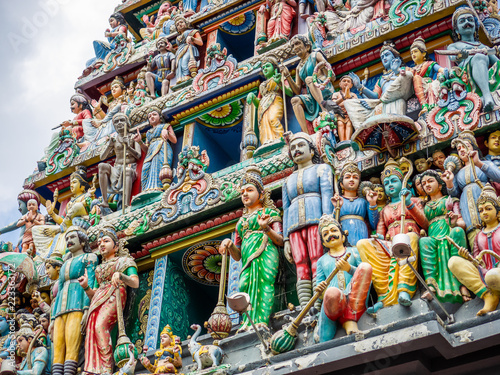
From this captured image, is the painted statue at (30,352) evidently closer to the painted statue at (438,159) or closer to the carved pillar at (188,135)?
the carved pillar at (188,135)

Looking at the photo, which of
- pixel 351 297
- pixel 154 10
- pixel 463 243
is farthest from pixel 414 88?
pixel 154 10

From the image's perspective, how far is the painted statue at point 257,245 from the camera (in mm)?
13758

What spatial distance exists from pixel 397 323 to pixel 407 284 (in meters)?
1.06

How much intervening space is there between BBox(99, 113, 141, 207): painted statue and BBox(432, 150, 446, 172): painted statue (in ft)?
22.8

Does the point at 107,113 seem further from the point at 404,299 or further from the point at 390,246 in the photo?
the point at 404,299

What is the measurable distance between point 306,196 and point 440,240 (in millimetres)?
2689

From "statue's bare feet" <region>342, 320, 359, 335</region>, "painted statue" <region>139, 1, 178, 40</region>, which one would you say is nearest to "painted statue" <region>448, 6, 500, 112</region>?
"statue's bare feet" <region>342, 320, 359, 335</region>

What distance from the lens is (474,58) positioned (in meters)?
15.5

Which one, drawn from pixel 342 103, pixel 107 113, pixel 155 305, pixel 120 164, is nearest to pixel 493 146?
pixel 342 103

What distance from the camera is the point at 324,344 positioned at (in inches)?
456

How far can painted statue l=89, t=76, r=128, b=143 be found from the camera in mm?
21812

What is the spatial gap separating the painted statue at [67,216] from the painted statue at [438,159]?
7536mm

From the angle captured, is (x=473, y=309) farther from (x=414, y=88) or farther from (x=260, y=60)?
(x=260, y=60)

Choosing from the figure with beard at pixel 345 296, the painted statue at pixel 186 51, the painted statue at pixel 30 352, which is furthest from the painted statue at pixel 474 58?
the painted statue at pixel 30 352
